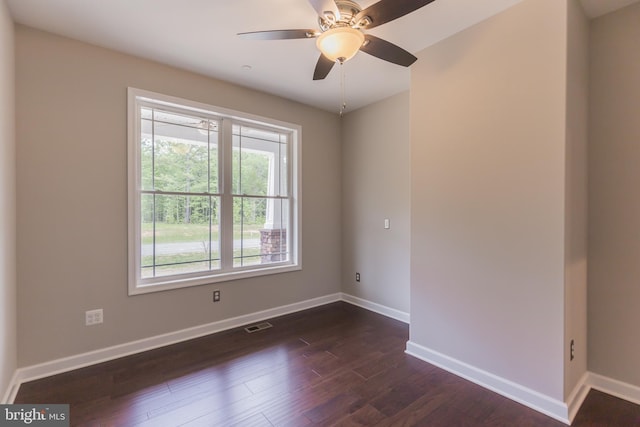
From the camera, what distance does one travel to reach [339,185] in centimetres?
434

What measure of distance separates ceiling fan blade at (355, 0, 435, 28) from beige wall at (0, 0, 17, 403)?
2254 millimetres

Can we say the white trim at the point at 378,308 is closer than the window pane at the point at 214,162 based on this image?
No

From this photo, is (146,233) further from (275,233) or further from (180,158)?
(275,233)

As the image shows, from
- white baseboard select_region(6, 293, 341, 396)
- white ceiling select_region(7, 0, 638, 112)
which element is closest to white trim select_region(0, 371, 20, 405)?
white baseboard select_region(6, 293, 341, 396)

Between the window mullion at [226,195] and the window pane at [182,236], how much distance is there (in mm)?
87

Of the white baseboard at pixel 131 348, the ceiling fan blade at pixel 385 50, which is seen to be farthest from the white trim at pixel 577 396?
the white baseboard at pixel 131 348

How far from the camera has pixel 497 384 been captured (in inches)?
84.7

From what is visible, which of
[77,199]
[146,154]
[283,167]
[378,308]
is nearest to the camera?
[77,199]

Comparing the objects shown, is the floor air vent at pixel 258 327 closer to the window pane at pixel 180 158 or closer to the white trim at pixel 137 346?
the white trim at pixel 137 346

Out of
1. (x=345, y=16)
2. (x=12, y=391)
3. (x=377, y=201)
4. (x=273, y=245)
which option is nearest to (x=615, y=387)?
(x=377, y=201)

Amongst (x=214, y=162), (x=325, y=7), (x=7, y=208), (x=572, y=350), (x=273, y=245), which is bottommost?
(x=572, y=350)

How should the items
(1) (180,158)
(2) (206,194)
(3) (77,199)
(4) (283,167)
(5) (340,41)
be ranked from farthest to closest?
(4) (283,167) → (2) (206,194) → (1) (180,158) → (3) (77,199) → (5) (340,41)

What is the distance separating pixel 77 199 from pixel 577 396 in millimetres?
4001

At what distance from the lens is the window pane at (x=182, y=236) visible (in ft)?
9.75
